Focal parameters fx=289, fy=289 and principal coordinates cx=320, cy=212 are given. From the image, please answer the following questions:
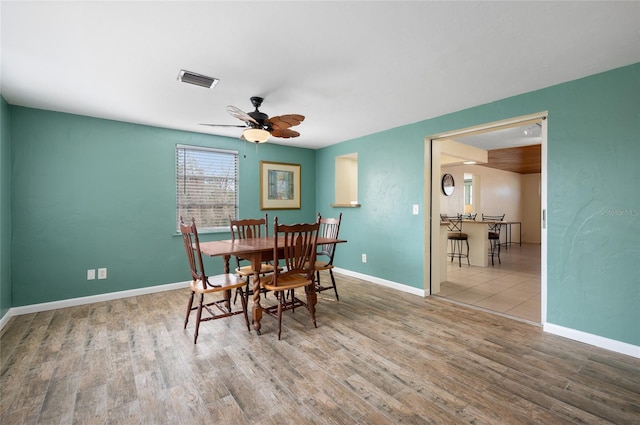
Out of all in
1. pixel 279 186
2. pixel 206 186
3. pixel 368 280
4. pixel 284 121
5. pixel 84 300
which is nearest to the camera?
pixel 284 121

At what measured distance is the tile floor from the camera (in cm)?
329

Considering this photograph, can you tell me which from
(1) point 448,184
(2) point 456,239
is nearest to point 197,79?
(2) point 456,239

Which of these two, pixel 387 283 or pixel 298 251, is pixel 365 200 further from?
pixel 298 251

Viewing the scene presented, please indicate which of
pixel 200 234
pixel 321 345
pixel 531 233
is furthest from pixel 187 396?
pixel 531 233

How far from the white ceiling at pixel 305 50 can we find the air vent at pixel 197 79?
0.06 meters

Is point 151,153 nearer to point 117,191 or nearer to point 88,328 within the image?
point 117,191

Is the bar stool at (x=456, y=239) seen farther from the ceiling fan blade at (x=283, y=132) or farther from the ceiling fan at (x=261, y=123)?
the ceiling fan at (x=261, y=123)

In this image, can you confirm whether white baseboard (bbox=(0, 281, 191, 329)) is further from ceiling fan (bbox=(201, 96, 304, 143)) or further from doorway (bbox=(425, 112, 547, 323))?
doorway (bbox=(425, 112, 547, 323))

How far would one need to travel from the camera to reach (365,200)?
15.2 feet

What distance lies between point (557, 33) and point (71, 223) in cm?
490

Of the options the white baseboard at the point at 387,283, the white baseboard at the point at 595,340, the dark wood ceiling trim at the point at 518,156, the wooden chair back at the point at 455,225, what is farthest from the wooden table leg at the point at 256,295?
the dark wood ceiling trim at the point at 518,156

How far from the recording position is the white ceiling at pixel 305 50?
1645 mm

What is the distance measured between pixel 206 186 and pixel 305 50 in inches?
116

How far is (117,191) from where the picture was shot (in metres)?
3.70
